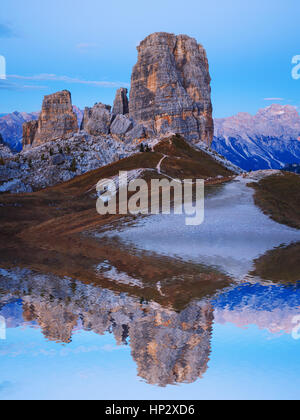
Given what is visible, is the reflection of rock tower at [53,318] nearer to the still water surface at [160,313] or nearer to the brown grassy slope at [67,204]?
the still water surface at [160,313]

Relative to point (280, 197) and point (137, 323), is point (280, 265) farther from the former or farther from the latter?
point (280, 197)

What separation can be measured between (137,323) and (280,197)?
142ft

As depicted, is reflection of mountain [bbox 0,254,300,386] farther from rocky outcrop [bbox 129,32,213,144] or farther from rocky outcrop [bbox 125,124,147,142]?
rocky outcrop [bbox 129,32,213,144]

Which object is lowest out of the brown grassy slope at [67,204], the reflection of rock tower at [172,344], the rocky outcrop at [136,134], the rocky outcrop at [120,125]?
the reflection of rock tower at [172,344]

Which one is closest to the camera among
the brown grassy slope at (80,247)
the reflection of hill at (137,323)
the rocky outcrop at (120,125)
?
the reflection of hill at (137,323)

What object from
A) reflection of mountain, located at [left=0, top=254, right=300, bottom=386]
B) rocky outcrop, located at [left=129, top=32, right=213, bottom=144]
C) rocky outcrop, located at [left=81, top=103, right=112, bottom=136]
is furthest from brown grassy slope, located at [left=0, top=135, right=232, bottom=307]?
rocky outcrop, located at [left=81, top=103, right=112, bottom=136]

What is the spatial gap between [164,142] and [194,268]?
297 feet

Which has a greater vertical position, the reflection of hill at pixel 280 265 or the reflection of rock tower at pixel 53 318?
the reflection of hill at pixel 280 265

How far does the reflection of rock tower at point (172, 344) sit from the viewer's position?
16000 mm

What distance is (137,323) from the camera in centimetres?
2014

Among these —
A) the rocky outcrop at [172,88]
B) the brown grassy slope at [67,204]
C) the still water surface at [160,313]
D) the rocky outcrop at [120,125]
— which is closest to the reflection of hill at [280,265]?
the still water surface at [160,313]

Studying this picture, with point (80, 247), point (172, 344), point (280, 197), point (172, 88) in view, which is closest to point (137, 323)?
point (172, 344)

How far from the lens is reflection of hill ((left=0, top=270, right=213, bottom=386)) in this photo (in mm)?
16438

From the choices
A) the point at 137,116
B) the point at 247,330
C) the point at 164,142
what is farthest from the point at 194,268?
the point at 137,116
